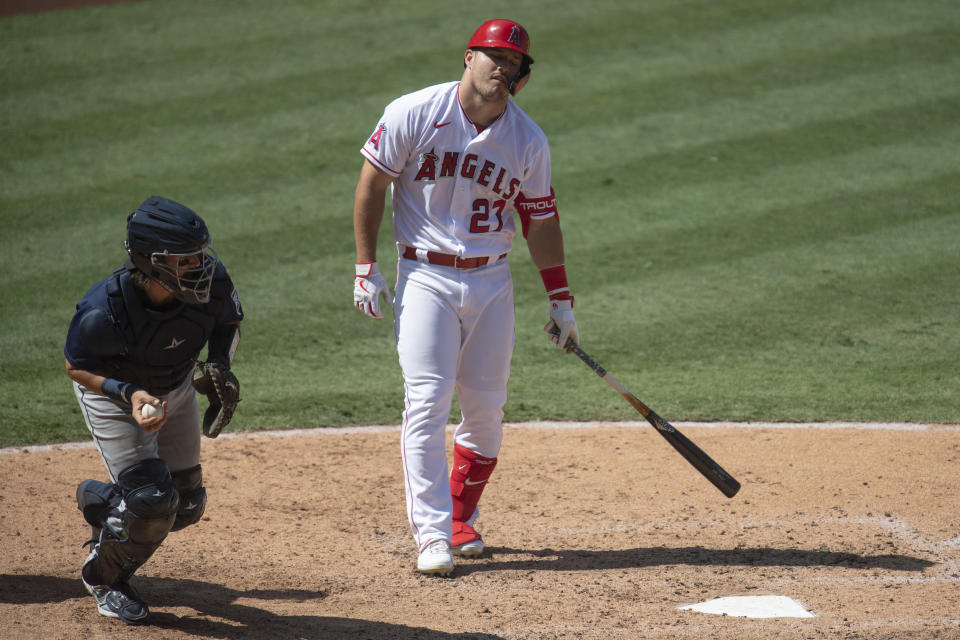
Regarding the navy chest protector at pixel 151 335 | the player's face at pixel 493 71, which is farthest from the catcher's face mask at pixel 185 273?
the player's face at pixel 493 71

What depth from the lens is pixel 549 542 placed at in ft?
15.6

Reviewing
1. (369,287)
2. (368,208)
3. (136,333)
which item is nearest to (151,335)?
(136,333)

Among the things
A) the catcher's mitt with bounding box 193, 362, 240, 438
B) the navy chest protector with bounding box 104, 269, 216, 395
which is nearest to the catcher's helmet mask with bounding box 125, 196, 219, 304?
the navy chest protector with bounding box 104, 269, 216, 395

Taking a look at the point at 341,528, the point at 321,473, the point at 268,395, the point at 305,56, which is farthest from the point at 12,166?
the point at 341,528

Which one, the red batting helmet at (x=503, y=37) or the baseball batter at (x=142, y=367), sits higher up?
the red batting helmet at (x=503, y=37)

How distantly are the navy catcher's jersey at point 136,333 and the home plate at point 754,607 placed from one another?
2.19m

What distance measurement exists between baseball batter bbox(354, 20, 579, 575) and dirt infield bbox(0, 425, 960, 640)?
45cm

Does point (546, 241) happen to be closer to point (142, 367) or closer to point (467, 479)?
point (467, 479)

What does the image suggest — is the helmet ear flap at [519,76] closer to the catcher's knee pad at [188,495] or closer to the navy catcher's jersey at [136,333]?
the navy catcher's jersey at [136,333]

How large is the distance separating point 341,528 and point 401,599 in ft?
2.74

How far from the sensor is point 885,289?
26.1 feet

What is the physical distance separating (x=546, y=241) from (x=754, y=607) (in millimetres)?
1799

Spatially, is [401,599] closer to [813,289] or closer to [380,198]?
[380,198]

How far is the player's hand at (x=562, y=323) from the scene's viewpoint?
15.4ft
